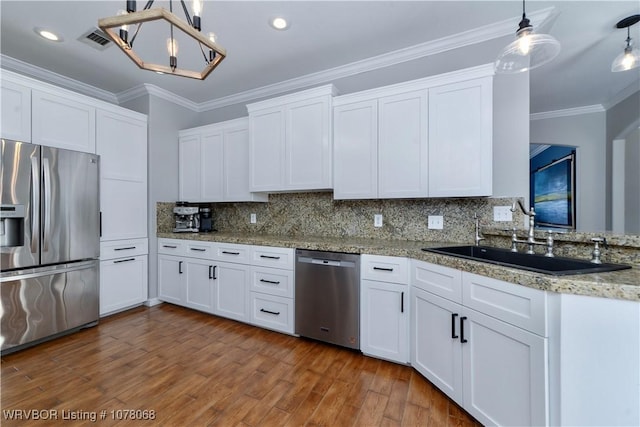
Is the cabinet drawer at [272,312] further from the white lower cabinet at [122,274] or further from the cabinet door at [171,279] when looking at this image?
the white lower cabinet at [122,274]

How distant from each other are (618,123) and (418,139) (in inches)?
136

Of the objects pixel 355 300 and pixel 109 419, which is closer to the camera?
pixel 109 419

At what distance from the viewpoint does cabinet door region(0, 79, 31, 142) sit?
2346mm

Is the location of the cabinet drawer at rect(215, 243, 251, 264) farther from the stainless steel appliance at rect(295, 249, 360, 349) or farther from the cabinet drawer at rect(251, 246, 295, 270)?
the stainless steel appliance at rect(295, 249, 360, 349)

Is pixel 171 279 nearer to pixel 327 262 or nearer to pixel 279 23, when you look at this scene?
pixel 327 262

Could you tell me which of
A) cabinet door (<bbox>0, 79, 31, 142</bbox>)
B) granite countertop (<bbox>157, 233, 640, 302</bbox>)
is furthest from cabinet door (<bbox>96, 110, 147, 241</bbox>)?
granite countertop (<bbox>157, 233, 640, 302</bbox>)

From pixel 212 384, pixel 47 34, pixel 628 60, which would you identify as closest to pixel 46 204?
pixel 47 34

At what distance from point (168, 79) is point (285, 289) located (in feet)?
9.52

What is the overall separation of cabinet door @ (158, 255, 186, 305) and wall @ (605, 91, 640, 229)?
18.7 ft

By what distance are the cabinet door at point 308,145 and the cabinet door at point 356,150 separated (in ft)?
0.31

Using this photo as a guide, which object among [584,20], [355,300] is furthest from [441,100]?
[355,300]

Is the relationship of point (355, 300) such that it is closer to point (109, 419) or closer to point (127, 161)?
point (109, 419)

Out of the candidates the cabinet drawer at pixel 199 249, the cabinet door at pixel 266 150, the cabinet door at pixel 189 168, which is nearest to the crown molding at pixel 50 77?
the cabinet door at pixel 189 168

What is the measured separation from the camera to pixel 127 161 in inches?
128
